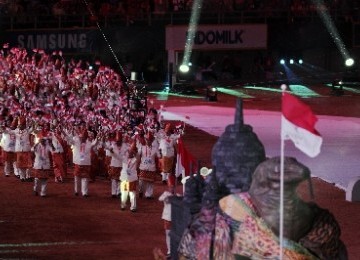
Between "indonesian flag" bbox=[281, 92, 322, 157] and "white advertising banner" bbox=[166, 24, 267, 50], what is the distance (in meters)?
29.8

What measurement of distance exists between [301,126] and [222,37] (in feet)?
99.1

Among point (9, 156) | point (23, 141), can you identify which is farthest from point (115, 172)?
point (9, 156)

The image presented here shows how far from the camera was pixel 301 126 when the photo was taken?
240 inches

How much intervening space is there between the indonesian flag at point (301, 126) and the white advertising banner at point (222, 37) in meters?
29.8

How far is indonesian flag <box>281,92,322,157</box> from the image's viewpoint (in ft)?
19.8

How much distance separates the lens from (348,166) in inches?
838

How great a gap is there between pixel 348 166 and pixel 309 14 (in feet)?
54.6

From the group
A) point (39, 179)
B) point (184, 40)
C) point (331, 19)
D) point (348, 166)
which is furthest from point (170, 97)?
point (39, 179)

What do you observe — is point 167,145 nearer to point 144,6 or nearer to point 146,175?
point 146,175

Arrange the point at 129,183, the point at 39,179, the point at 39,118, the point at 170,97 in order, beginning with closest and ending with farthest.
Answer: the point at 129,183 < the point at 39,179 < the point at 39,118 < the point at 170,97

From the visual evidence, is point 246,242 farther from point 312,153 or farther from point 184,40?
point 184,40

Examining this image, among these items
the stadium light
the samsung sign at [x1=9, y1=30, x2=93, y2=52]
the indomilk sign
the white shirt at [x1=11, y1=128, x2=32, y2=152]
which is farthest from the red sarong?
the stadium light

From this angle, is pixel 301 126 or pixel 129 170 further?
pixel 129 170

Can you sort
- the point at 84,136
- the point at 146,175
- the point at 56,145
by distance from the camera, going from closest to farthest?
the point at 146,175 → the point at 84,136 → the point at 56,145
